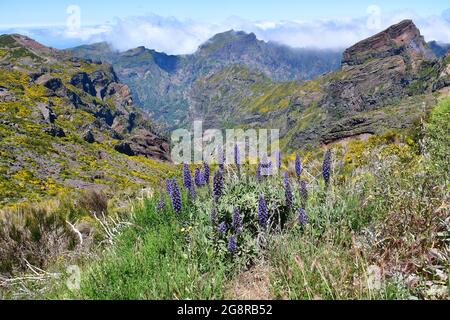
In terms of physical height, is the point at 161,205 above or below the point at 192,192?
below

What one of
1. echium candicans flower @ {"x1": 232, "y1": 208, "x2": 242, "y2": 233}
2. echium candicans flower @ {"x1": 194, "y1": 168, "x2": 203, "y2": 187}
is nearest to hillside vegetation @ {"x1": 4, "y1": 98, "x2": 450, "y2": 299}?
echium candicans flower @ {"x1": 232, "y1": 208, "x2": 242, "y2": 233}

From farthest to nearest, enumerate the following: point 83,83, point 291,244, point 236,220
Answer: point 83,83
point 236,220
point 291,244

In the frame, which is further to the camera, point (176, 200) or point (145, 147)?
point (145, 147)

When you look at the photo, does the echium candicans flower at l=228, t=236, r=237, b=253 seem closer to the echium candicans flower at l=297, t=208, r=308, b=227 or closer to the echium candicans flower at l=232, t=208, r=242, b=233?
the echium candicans flower at l=232, t=208, r=242, b=233

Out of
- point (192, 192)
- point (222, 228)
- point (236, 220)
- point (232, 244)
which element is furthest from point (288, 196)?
point (192, 192)

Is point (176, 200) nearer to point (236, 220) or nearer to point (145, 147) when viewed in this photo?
point (236, 220)

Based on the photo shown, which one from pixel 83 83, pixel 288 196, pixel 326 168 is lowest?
pixel 288 196

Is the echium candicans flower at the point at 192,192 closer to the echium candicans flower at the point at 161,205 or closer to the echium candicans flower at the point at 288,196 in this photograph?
the echium candicans flower at the point at 161,205

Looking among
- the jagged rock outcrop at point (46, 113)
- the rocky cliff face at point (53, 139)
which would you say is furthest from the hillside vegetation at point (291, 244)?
the jagged rock outcrop at point (46, 113)

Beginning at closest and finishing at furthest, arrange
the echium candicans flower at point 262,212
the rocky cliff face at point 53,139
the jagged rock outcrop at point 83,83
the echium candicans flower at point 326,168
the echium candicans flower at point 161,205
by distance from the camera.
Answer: the echium candicans flower at point 262,212
the echium candicans flower at point 326,168
the echium candicans flower at point 161,205
the rocky cliff face at point 53,139
the jagged rock outcrop at point 83,83

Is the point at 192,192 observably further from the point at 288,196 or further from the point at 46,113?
the point at 46,113

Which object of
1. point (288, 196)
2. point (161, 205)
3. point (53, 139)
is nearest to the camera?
point (288, 196)

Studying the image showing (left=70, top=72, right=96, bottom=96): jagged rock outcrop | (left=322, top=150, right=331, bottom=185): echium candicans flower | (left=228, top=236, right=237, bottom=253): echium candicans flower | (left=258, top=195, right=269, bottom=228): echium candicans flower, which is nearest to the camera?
(left=228, top=236, right=237, bottom=253): echium candicans flower
